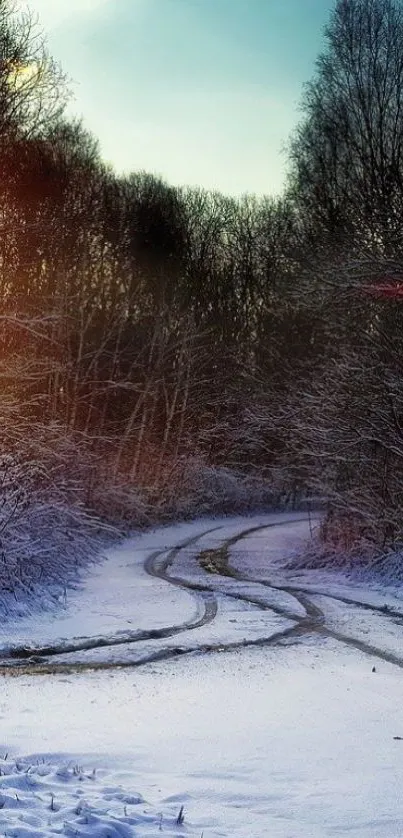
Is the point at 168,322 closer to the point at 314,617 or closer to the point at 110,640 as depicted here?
the point at 314,617

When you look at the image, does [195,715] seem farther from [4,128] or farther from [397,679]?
[4,128]

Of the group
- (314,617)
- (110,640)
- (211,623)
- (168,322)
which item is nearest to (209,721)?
(110,640)

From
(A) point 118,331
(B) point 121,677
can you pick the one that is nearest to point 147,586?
(B) point 121,677

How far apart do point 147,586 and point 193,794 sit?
1074cm

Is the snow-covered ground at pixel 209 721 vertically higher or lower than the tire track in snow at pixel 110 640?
higher

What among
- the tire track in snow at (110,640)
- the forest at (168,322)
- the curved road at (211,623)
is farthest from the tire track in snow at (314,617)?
the forest at (168,322)

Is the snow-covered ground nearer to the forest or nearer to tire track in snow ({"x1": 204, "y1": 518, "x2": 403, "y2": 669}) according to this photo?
tire track in snow ({"x1": 204, "y1": 518, "x2": 403, "y2": 669})

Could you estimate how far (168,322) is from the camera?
113 feet

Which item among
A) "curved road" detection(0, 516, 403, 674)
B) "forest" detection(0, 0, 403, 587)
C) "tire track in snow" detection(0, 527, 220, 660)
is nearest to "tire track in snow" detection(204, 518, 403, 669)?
"curved road" detection(0, 516, 403, 674)

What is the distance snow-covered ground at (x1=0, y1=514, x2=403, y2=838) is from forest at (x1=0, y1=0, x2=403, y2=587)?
3.55 meters

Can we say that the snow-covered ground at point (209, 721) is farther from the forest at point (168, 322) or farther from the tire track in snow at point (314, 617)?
the forest at point (168, 322)

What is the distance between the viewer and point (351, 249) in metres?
17.7

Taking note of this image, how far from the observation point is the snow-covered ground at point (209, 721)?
15.6ft

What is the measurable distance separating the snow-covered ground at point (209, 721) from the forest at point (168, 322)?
11.6 feet
